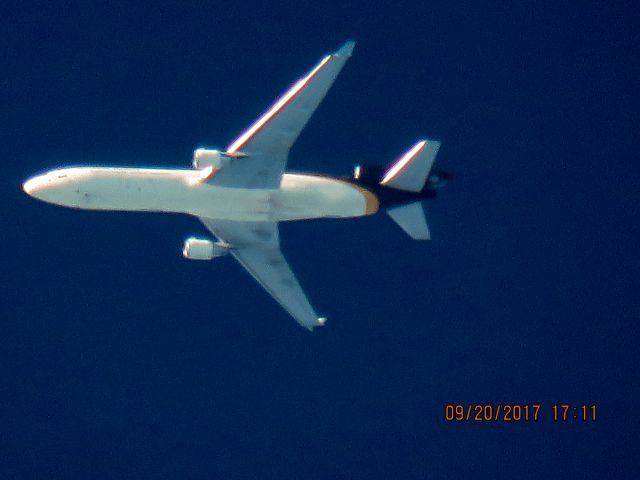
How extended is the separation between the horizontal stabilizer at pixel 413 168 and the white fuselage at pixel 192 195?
4.44 ft

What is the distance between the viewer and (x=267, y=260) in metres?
39.5

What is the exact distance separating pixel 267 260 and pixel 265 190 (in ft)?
12.0

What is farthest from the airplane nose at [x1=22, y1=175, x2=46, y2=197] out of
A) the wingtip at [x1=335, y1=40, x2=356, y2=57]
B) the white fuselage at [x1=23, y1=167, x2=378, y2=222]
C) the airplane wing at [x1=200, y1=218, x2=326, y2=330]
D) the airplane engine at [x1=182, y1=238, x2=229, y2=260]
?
the wingtip at [x1=335, y1=40, x2=356, y2=57]

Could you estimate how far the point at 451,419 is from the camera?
42875 mm

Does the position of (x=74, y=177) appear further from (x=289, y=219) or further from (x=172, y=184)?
(x=289, y=219)

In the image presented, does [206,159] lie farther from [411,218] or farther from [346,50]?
[411,218]

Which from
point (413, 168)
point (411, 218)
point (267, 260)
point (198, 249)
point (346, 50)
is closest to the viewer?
point (346, 50)

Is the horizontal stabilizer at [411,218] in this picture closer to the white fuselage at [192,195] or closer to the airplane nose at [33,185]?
the white fuselage at [192,195]

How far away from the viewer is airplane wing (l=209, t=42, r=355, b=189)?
35.1 meters

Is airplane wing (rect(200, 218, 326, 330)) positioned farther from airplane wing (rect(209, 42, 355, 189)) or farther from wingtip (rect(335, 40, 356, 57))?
wingtip (rect(335, 40, 356, 57))

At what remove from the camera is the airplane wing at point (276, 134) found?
35.1 metres

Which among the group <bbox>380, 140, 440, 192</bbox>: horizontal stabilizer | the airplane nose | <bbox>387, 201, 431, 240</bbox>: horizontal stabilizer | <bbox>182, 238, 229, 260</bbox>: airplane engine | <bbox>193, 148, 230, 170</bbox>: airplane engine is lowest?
<bbox>182, 238, 229, 260</bbox>: airplane engine

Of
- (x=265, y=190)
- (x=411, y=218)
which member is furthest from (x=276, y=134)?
(x=411, y=218)

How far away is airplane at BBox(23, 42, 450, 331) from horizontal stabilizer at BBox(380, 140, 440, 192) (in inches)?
1.8
